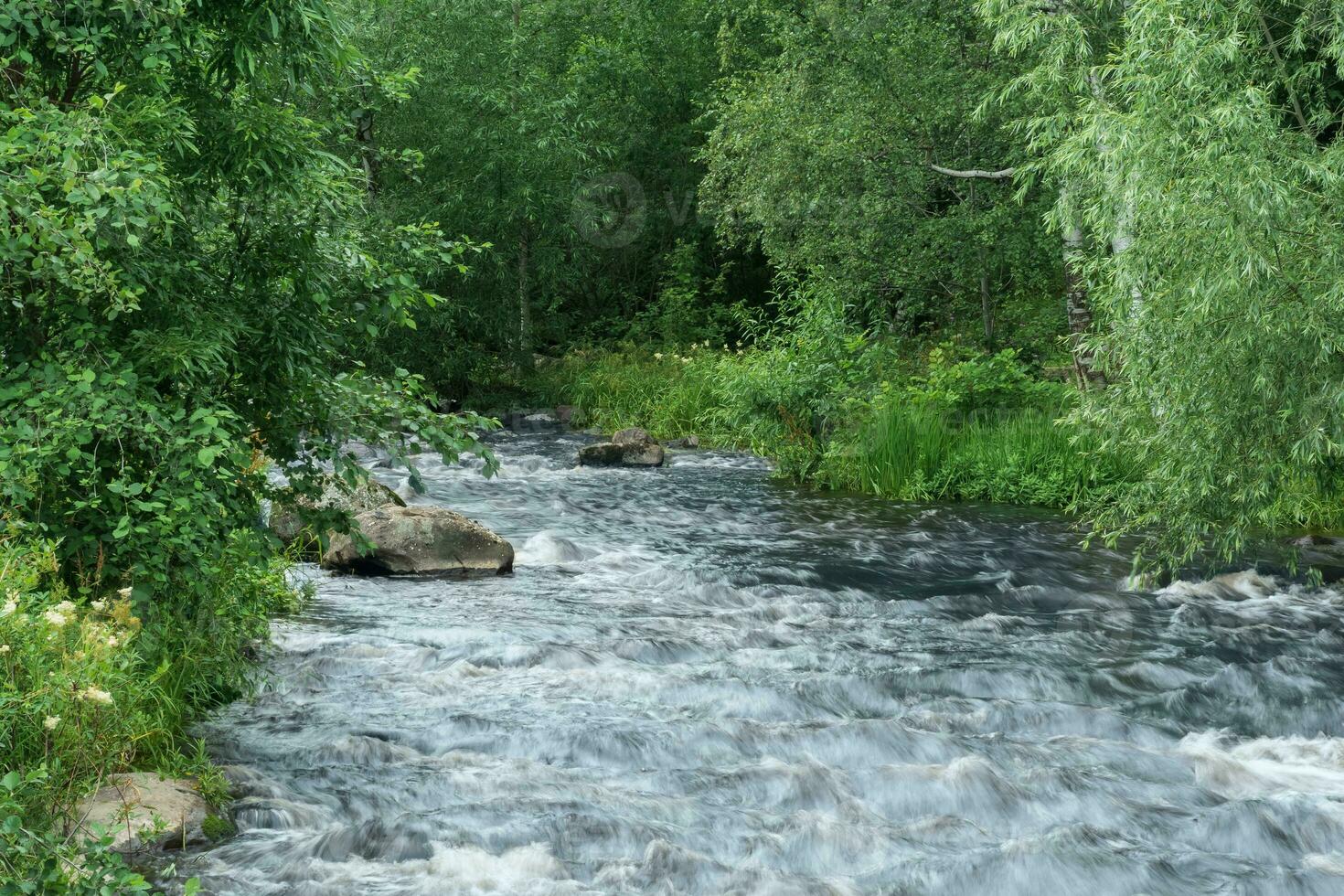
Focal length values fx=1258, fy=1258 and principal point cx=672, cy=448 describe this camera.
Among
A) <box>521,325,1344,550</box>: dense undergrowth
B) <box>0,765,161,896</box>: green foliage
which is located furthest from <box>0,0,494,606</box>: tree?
<box>521,325,1344,550</box>: dense undergrowth

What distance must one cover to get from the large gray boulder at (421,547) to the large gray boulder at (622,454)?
26.0 feet

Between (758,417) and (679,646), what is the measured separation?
9.35m

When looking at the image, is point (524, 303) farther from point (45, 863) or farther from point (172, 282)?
point (45, 863)

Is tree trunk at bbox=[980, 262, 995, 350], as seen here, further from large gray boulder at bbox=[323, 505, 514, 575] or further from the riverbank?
large gray boulder at bbox=[323, 505, 514, 575]

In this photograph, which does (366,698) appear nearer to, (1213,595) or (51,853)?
(51,853)

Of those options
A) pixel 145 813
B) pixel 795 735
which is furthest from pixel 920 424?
pixel 145 813

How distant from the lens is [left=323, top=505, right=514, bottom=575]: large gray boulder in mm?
11688

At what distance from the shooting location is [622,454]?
20359 millimetres

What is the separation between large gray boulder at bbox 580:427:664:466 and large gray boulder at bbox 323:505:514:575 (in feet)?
26.0

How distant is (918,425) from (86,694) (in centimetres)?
1325

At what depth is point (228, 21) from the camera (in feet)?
20.6

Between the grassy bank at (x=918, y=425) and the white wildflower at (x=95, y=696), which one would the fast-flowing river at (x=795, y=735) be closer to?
the white wildflower at (x=95, y=696)

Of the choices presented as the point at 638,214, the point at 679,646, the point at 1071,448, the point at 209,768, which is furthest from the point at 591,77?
the point at 209,768

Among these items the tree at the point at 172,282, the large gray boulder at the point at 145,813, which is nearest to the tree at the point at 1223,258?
the tree at the point at 172,282
